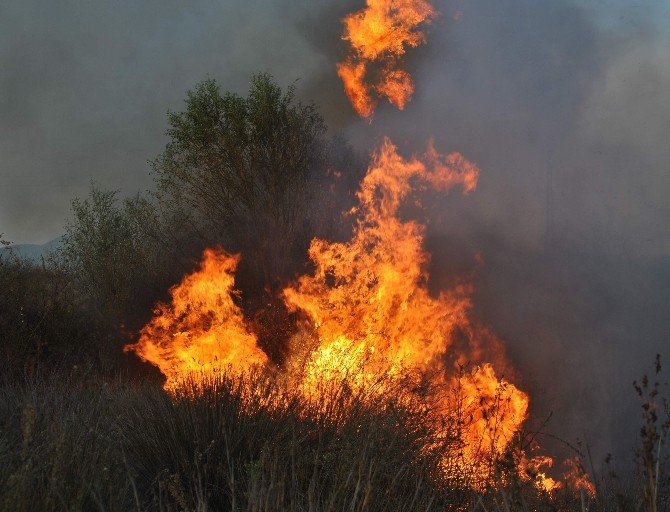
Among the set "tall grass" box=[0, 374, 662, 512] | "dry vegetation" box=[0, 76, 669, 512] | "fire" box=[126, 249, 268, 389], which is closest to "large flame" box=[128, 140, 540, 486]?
"fire" box=[126, 249, 268, 389]

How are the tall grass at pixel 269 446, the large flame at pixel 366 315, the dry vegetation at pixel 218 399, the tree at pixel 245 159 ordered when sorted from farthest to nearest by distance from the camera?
the tree at pixel 245 159
the large flame at pixel 366 315
the tall grass at pixel 269 446
the dry vegetation at pixel 218 399

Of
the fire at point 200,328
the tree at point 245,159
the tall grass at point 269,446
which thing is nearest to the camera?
the tall grass at point 269,446

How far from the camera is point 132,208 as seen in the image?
2036 centimetres

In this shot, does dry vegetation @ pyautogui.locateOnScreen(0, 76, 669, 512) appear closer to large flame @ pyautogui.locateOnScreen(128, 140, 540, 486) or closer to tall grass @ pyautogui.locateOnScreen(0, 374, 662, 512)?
tall grass @ pyautogui.locateOnScreen(0, 374, 662, 512)

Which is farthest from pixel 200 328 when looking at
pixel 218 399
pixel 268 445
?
pixel 268 445

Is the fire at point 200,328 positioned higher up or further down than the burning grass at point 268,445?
higher up

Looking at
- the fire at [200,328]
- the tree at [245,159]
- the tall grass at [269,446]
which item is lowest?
the tall grass at [269,446]

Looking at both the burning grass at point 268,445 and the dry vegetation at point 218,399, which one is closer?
the dry vegetation at point 218,399

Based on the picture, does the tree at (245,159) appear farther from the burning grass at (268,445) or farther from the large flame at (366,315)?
the burning grass at (268,445)

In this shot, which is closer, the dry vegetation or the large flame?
the dry vegetation

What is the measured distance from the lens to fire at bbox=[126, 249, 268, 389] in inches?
452

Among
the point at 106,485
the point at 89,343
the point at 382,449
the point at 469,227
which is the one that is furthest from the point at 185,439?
the point at 469,227

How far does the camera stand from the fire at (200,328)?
11492 mm

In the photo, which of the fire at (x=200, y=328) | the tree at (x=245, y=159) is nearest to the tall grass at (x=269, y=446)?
the fire at (x=200, y=328)
